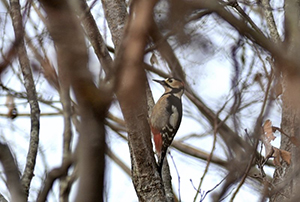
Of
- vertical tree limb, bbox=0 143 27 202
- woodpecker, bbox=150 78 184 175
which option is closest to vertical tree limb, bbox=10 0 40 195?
vertical tree limb, bbox=0 143 27 202

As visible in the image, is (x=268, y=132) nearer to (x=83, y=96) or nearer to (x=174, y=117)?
(x=174, y=117)

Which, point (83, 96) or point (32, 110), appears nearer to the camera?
point (83, 96)

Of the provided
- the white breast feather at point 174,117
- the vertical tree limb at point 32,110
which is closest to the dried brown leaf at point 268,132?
the vertical tree limb at point 32,110

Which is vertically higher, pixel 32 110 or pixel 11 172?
pixel 32 110

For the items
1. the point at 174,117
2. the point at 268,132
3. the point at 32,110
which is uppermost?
the point at 174,117

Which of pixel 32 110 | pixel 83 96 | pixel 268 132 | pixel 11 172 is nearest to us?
pixel 83 96

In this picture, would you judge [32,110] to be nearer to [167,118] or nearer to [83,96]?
[83,96]

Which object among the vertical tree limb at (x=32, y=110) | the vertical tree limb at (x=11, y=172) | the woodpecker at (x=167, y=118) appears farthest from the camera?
the woodpecker at (x=167, y=118)

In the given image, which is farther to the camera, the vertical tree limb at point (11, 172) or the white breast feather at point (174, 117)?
the white breast feather at point (174, 117)

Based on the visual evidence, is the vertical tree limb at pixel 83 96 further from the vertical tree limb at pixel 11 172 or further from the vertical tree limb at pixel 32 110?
the vertical tree limb at pixel 32 110

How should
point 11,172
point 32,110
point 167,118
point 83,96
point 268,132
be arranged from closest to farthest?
point 83,96, point 11,172, point 32,110, point 268,132, point 167,118

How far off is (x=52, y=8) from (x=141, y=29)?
200mm

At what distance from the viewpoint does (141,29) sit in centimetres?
106

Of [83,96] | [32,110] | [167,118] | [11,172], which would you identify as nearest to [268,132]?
[32,110]
